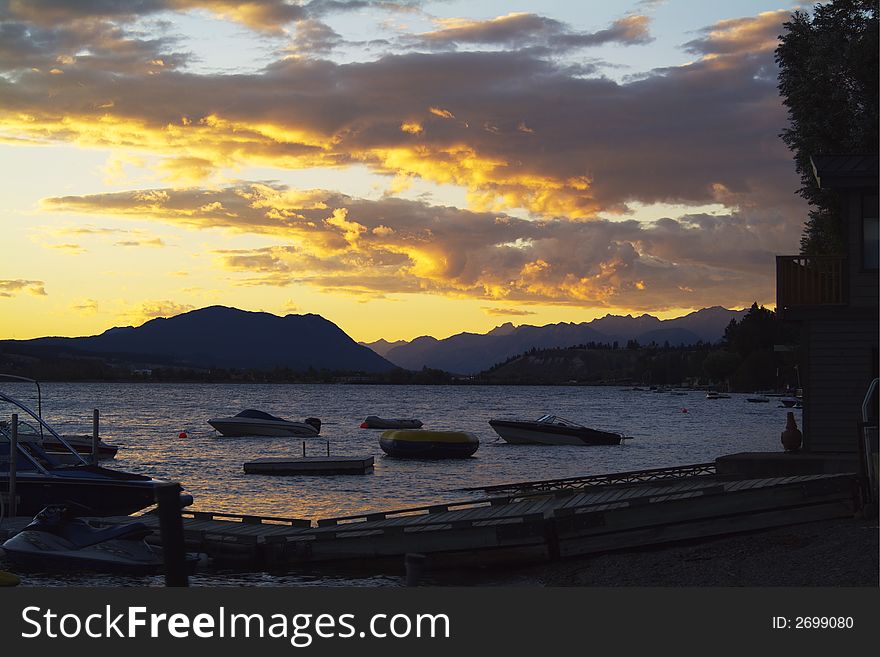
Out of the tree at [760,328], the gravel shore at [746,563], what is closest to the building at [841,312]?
the gravel shore at [746,563]

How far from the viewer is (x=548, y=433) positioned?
70875 mm

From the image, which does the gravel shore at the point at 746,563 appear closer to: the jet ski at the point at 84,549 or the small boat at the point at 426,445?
the jet ski at the point at 84,549

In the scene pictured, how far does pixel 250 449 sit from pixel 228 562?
5006cm

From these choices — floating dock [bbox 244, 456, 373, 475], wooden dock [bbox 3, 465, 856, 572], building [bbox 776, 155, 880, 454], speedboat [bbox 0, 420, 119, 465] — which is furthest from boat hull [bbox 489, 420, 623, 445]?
wooden dock [bbox 3, 465, 856, 572]

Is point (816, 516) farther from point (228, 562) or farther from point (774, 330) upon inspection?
point (774, 330)

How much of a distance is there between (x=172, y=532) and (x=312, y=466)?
35.5 m

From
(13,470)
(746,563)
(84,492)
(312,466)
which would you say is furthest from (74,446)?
(746,563)

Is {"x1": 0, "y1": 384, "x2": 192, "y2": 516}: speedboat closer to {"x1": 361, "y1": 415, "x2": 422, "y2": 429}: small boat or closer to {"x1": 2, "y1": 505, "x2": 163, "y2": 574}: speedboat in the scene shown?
{"x1": 2, "y1": 505, "x2": 163, "y2": 574}: speedboat

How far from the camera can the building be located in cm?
2631

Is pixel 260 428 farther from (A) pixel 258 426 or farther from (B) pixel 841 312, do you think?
(B) pixel 841 312

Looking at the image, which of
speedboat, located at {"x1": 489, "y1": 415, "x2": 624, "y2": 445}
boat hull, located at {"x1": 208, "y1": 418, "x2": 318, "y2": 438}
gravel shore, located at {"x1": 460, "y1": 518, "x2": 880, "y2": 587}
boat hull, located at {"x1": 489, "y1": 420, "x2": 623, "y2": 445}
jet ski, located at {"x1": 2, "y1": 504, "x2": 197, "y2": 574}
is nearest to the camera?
gravel shore, located at {"x1": 460, "y1": 518, "x2": 880, "y2": 587}

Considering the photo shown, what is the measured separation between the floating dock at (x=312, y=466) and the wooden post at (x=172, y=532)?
35019 millimetres

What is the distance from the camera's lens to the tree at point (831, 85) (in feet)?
128

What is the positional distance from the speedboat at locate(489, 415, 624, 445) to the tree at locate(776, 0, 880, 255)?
3029 centimetres
